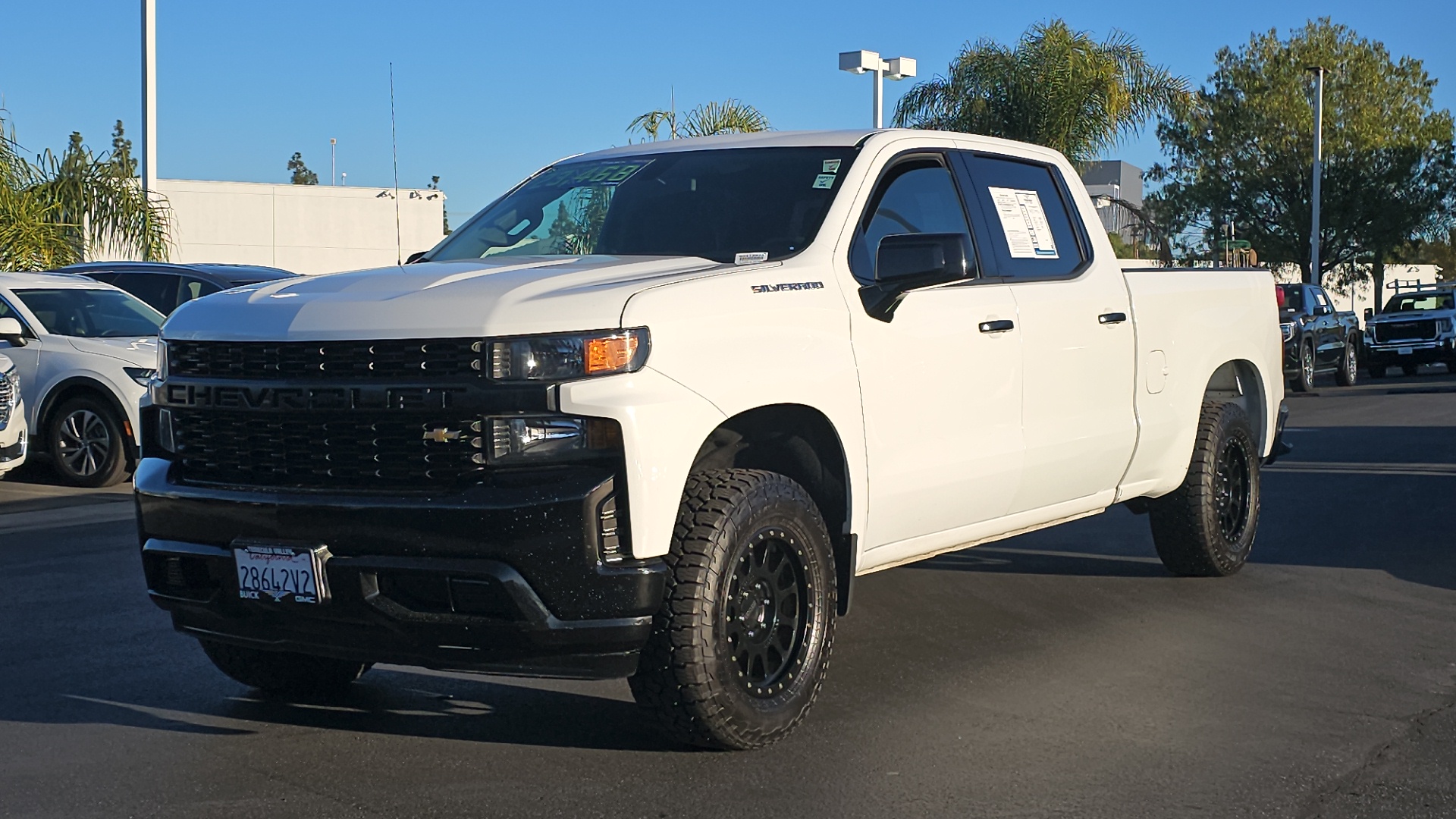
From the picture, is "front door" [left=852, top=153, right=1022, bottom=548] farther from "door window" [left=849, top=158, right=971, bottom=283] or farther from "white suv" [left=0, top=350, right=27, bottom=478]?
"white suv" [left=0, top=350, right=27, bottom=478]

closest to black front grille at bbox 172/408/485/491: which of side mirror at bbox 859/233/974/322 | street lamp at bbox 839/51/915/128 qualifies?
side mirror at bbox 859/233/974/322

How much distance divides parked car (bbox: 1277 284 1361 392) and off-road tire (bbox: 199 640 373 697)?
21.5 meters

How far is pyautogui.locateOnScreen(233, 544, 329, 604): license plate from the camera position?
178 inches

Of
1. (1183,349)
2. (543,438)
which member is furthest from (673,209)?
(1183,349)

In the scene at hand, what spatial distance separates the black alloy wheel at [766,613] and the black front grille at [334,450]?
2.86ft

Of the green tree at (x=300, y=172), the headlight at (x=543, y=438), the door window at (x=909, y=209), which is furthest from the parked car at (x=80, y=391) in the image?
the green tree at (x=300, y=172)

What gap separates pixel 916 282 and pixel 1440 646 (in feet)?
8.90

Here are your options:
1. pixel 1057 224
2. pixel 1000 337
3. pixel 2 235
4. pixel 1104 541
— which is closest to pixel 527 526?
pixel 1000 337

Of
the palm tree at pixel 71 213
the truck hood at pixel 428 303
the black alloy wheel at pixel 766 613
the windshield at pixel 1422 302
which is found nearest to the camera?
the truck hood at pixel 428 303

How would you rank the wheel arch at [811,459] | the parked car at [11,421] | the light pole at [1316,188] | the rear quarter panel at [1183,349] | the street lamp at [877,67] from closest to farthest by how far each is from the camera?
1. the wheel arch at [811,459]
2. the rear quarter panel at [1183,349]
3. the parked car at [11,421]
4. the street lamp at [877,67]
5. the light pole at [1316,188]

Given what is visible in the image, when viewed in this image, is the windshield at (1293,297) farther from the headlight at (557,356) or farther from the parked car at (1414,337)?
the headlight at (557,356)

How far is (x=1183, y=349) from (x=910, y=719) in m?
2.84

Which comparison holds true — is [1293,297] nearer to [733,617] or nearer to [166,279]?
[166,279]

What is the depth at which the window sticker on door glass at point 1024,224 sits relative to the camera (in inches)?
255
